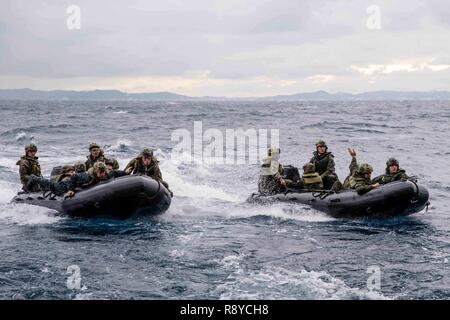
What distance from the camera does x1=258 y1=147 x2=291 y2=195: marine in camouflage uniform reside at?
642 inches

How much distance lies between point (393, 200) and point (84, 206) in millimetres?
7809

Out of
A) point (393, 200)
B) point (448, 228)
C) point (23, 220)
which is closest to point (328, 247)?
point (393, 200)

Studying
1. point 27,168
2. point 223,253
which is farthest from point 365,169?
point 27,168

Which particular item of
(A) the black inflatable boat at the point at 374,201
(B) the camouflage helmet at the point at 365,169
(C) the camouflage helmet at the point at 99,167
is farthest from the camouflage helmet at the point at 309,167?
(C) the camouflage helmet at the point at 99,167

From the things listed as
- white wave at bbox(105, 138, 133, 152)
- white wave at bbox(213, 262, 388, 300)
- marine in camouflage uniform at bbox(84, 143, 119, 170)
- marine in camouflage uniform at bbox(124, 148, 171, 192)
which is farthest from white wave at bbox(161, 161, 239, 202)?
white wave at bbox(105, 138, 133, 152)

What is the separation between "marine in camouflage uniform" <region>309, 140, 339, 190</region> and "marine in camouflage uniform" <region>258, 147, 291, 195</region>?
3.60ft

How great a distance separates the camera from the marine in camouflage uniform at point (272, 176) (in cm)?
1631

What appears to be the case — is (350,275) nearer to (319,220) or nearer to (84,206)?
(319,220)

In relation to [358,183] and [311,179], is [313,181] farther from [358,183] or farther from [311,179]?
[358,183]

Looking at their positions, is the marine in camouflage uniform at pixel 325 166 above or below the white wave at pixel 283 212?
above

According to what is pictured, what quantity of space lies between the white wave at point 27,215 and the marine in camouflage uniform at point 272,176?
585 cm

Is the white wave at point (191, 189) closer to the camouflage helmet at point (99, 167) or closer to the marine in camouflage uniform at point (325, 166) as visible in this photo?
the marine in camouflage uniform at point (325, 166)

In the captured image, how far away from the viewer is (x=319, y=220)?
15.0 m

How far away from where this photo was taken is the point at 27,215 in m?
15.1
